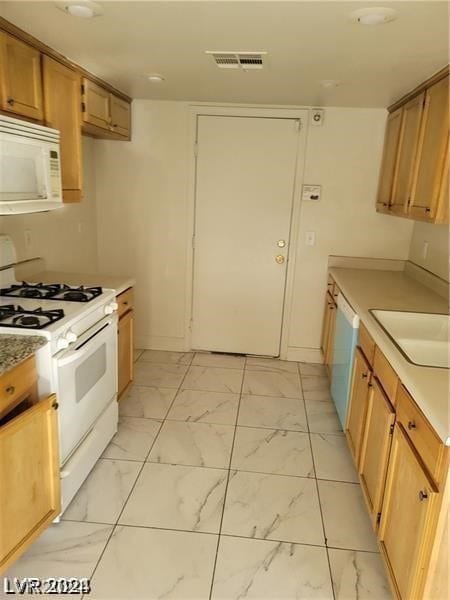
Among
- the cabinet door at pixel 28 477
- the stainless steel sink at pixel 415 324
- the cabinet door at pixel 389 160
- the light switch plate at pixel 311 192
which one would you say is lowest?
the cabinet door at pixel 28 477

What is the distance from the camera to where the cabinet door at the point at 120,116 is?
328 centimetres

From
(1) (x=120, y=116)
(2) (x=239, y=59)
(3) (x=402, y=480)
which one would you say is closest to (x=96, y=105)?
(1) (x=120, y=116)

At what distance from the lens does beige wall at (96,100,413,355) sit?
12.1 ft

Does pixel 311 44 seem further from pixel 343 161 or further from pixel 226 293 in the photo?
pixel 226 293

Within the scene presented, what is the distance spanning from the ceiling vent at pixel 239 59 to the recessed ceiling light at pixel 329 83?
0.49m

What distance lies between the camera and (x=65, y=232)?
11.1ft

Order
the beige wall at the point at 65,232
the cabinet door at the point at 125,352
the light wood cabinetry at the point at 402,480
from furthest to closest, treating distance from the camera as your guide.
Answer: the cabinet door at the point at 125,352 → the beige wall at the point at 65,232 → the light wood cabinetry at the point at 402,480

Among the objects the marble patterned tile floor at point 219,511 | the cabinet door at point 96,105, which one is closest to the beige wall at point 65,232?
the cabinet door at point 96,105

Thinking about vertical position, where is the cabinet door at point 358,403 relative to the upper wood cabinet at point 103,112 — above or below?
below

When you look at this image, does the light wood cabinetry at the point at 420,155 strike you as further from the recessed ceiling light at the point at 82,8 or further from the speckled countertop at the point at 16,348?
the speckled countertop at the point at 16,348

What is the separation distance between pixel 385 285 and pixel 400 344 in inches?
47.8

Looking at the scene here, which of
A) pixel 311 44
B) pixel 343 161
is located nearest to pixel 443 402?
pixel 311 44

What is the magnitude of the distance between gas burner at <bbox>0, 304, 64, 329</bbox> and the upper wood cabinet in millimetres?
1314

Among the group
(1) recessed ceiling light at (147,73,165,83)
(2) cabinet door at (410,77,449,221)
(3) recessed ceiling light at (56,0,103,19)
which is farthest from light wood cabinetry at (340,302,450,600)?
(1) recessed ceiling light at (147,73,165,83)
